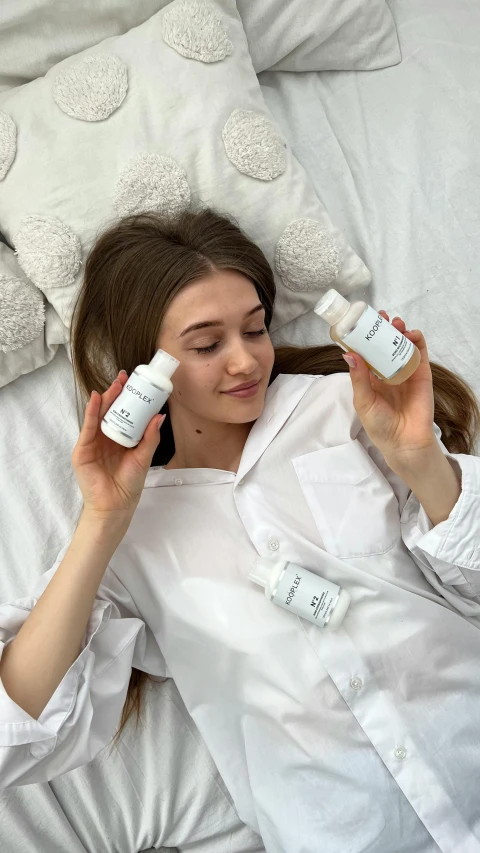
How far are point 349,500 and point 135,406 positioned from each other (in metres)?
0.47

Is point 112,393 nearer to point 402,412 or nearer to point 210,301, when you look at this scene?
point 210,301

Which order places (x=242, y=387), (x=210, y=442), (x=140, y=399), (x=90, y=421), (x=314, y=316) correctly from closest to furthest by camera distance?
(x=140, y=399) < (x=90, y=421) < (x=242, y=387) < (x=210, y=442) < (x=314, y=316)

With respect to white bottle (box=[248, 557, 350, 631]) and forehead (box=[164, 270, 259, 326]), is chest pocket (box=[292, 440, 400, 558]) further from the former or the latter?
forehead (box=[164, 270, 259, 326])

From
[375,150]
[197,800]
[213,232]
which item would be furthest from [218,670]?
[375,150]

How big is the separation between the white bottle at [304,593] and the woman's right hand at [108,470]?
0.88ft

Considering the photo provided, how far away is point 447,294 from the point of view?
179cm

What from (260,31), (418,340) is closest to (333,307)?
(418,340)

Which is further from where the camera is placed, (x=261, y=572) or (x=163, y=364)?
(x=261, y=572)

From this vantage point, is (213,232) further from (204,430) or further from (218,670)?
(218,670)

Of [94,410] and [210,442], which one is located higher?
[94,410]

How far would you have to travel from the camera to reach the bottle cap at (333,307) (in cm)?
119

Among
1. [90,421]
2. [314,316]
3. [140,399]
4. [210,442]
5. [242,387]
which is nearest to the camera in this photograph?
[140,399]

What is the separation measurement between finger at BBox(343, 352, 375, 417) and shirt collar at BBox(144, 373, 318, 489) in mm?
218

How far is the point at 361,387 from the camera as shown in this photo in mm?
1301
